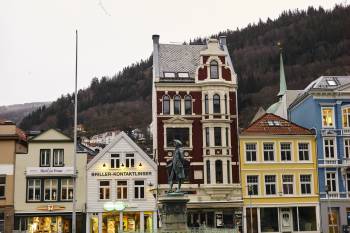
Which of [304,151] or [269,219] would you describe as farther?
[304,151]

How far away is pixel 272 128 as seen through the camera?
5488cm

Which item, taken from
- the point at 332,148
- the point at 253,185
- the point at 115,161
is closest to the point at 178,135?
the point at 115,161

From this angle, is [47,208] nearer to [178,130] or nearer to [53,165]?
[53,165]

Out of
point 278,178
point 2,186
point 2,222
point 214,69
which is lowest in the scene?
point 2,222

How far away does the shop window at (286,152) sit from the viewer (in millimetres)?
54500

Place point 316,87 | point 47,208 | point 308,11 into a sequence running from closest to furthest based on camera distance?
point 47,208 → point 316,87 → point 308,11

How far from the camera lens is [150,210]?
174 ft

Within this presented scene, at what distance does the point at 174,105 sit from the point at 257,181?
1083 cm

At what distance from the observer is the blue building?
174 feet

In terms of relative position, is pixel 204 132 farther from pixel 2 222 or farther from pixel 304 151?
pixel 2 222

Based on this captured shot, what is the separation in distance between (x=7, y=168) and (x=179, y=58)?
20435mm

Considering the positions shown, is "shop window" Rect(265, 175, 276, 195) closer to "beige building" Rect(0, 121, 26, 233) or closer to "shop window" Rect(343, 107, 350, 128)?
"shop window" Rect(343, 107, 350, 128)

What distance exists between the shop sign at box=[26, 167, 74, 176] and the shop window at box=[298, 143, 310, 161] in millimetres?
22155

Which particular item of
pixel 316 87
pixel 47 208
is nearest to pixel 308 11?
pixel 316 87
